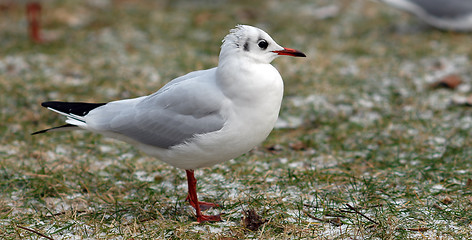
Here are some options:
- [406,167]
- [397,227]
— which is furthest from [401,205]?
[406,167]

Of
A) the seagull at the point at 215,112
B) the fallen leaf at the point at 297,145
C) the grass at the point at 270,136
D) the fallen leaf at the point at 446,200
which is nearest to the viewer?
the seagull at the point at 215,112

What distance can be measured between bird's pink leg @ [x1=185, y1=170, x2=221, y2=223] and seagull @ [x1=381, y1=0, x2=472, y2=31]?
4514mm

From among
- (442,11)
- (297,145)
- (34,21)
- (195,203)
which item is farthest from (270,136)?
(34,21)

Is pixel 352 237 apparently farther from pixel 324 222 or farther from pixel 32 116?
pixel 32 116

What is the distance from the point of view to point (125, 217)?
3213 millimetres

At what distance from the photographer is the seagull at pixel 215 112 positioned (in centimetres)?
290

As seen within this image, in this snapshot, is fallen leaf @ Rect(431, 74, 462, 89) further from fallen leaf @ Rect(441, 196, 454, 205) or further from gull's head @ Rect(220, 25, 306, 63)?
gull's head @ Rect(220, 25, 306, 63)

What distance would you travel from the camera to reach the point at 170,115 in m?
3.11

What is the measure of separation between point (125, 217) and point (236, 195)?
728 mm

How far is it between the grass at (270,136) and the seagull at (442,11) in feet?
0.52

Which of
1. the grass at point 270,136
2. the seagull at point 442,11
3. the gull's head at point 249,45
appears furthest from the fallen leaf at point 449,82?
the gull's head at point 249,45

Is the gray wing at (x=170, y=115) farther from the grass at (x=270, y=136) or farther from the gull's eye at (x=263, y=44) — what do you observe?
the grass at (x=270, y=136)

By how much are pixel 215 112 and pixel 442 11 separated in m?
4.76

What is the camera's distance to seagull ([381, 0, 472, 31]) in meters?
6.62
